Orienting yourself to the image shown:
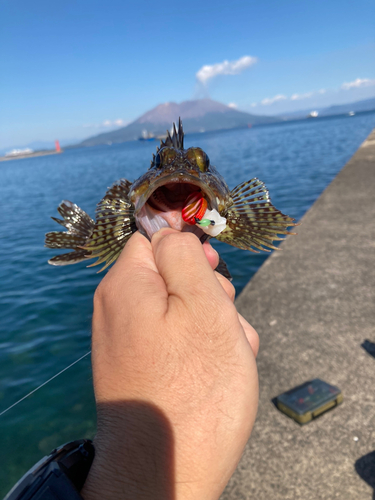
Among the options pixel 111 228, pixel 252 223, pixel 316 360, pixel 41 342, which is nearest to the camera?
pixel 111 228

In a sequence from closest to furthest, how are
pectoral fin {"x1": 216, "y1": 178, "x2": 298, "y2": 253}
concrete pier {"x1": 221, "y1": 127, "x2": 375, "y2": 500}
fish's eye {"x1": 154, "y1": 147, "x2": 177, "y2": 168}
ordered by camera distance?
fish's eye {"x1": 154, "y1": 147, "x2": 177, "y2": 168} → pectoral fin {"x1": 216, "y1": 178, "x2": 298, "y2": 253} → concrete pier {"x1": 221, "y1": 127, "x2": 375, "y2": 500}

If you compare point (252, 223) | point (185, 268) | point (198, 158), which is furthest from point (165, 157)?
point (185, 268)

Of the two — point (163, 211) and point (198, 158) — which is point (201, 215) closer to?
point (163, 211)

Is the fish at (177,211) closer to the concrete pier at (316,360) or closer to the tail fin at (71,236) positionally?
the tail fin at (71,236)

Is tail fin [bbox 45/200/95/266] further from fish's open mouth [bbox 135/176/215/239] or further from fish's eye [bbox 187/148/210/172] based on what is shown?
fish's eye [bbox 187/148/210/172]

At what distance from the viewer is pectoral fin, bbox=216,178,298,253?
3.40 m

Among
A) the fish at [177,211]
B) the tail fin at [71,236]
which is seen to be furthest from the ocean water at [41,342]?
the fish at [177,211]

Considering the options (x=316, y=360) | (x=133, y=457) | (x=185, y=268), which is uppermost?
(x=185, y=268)

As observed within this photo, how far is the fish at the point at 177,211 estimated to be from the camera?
2672mm

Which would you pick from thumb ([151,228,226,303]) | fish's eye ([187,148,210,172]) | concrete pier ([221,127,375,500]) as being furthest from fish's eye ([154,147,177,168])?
concrete pier ([221,127,375,500])

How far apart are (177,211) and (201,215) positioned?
0.29 metres

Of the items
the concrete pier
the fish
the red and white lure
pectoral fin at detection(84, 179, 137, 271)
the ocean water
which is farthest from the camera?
the ocean water

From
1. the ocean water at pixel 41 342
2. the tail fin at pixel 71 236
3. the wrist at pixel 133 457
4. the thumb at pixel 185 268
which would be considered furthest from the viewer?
the ocean water at pixel 41 342

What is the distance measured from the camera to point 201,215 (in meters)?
2.58
